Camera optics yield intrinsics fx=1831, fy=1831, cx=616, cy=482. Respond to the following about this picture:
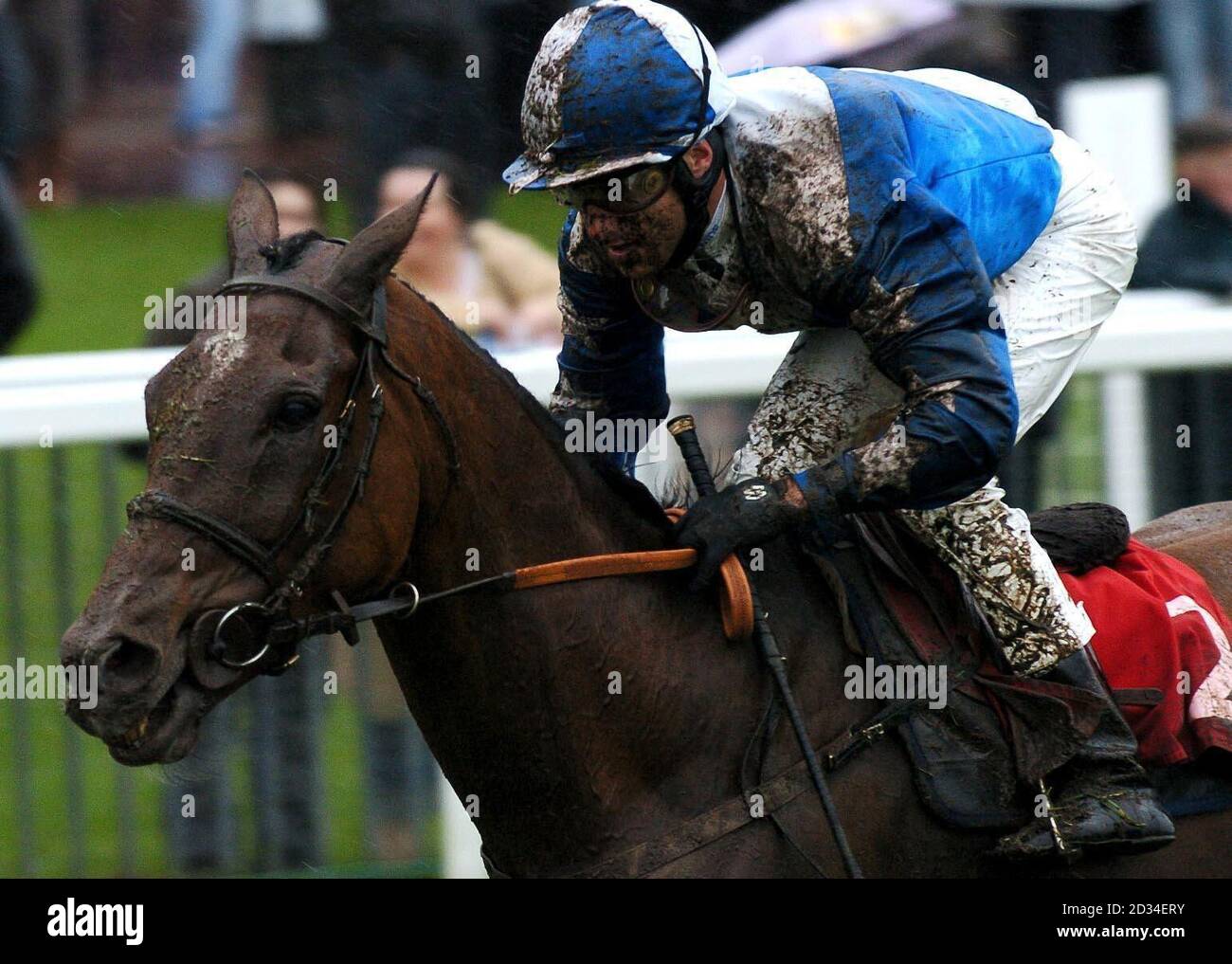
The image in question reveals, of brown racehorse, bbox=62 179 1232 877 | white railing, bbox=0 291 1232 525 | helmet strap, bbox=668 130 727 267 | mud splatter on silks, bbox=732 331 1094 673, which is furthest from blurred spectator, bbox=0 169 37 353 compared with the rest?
helmet strap, bbox=668 130 727 267

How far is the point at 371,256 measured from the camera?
128 inches

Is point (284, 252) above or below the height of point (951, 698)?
above

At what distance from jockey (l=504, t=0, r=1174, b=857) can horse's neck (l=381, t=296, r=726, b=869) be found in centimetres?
24

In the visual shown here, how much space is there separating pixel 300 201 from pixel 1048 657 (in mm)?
3725

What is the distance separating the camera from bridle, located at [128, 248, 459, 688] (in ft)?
10.2

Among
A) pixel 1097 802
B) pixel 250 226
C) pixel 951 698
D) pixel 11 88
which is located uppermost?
pixel 11 88

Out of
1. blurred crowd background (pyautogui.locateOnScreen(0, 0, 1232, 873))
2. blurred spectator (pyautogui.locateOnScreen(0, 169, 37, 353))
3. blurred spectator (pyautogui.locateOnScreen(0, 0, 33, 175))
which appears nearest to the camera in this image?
blurred crowd background (pyautogui.locateOnScreen(0, 0, 1232, 873))

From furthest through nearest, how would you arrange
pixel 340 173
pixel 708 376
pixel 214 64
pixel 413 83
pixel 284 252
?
pixel 214 64 < pixel 340 173 < pixel 413 83 < pixel 708 376 < pixel 284 252

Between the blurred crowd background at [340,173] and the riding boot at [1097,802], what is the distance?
5.53 ft

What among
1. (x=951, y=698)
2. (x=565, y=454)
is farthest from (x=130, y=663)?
(x=951, y=698)

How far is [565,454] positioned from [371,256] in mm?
599

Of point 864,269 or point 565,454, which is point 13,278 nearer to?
point 565,454

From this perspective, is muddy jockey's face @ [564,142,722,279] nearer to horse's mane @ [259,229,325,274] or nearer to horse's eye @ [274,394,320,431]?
horse's mane @ [259,229,325,274]

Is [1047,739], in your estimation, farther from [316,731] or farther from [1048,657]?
[316,731]
